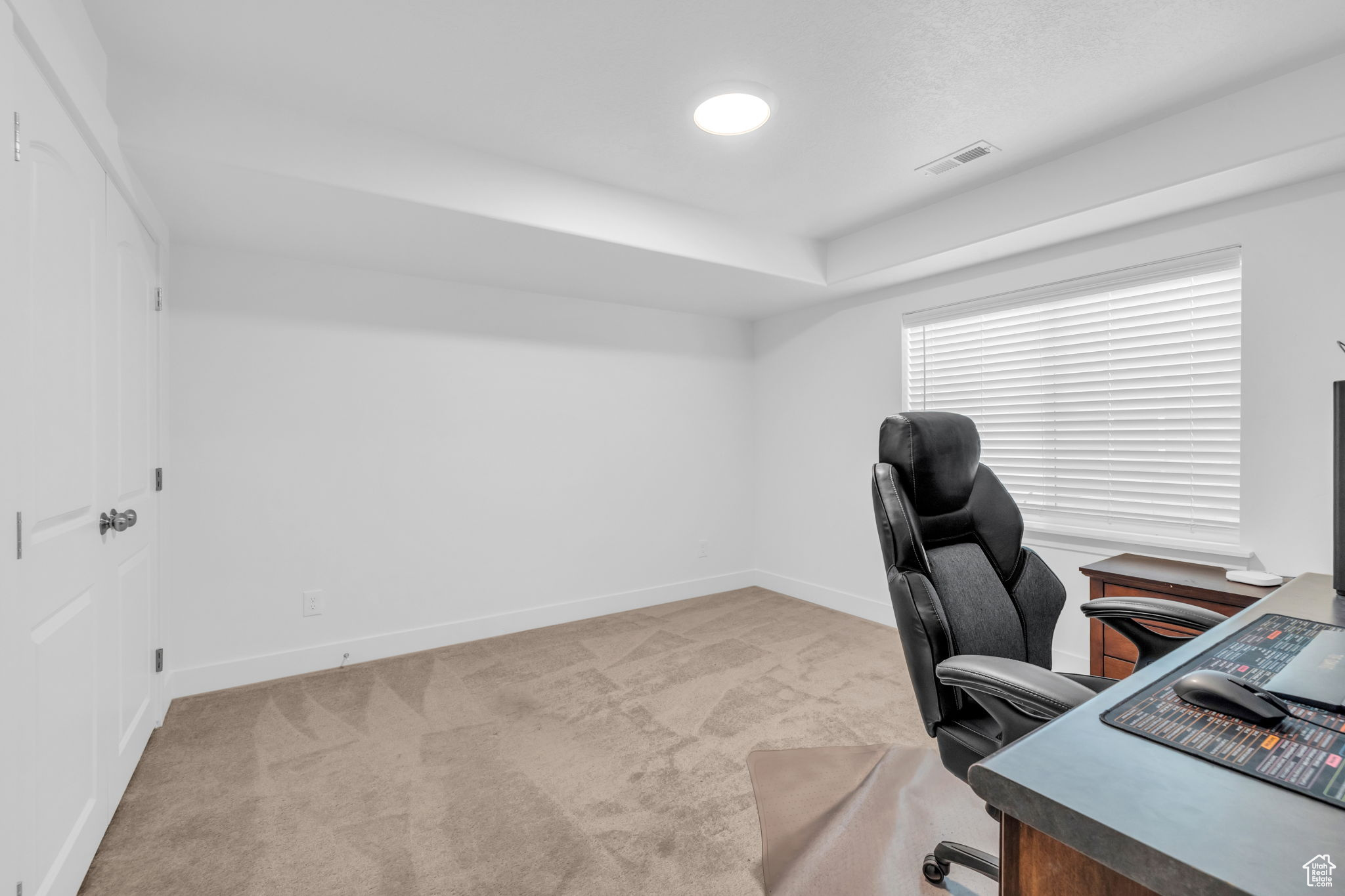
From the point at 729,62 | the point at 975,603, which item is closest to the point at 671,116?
the point at 729,62

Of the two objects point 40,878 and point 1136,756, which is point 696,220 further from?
point 40,878

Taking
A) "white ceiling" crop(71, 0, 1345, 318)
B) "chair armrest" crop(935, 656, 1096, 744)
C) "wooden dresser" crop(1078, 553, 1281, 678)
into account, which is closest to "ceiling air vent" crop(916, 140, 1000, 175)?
"white ceiling" crop(71, 0, 1345, 318)

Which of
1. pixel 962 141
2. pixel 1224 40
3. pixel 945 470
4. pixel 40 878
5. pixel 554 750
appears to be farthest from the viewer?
pixel 962 141

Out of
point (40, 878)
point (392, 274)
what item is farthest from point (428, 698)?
point (392, 274)

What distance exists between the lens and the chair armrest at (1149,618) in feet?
5.03

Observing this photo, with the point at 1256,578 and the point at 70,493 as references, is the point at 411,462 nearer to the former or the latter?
the point at 70,493

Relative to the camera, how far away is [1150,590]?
7.69 feet

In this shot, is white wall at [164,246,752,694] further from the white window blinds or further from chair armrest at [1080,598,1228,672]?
chair armrest at [1080,598,1228,672]

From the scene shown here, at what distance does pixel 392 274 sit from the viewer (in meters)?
3.49

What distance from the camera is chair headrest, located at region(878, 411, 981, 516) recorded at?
166 cm

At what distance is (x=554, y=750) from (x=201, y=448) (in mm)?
2291

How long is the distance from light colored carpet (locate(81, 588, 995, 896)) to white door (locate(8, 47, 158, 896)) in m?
0.29

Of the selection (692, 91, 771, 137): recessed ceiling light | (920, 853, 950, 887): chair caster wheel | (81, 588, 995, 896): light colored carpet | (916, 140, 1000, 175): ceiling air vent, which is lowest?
(81, 588, 995, 896): light colored carpet

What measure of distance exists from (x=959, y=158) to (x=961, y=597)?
2104mm
